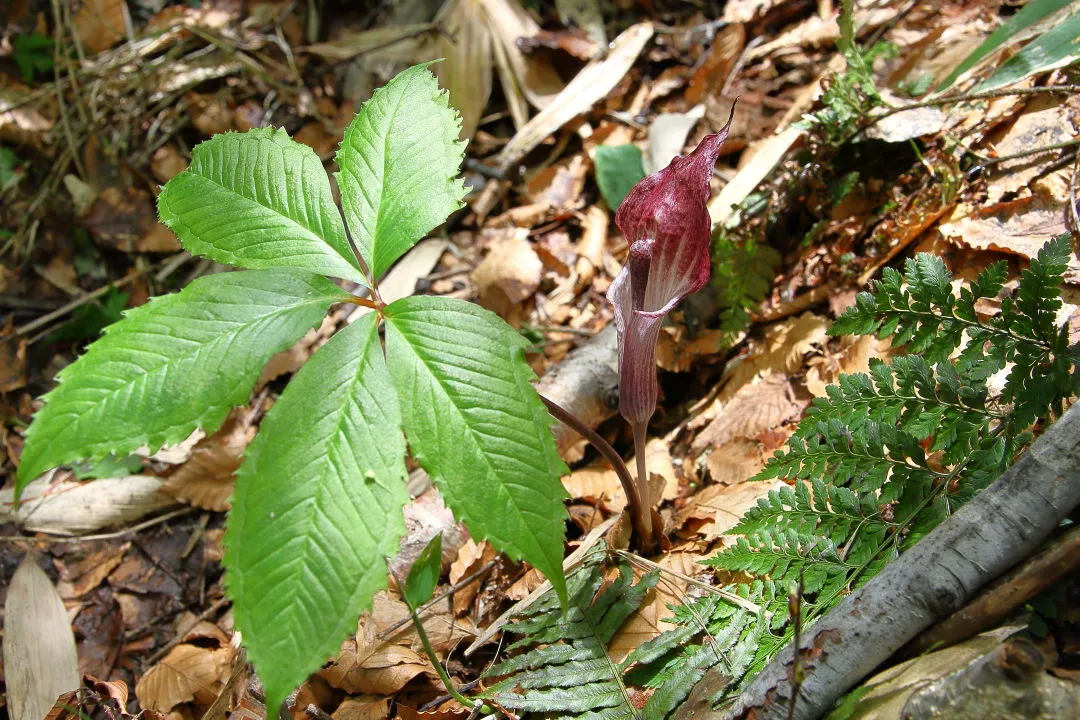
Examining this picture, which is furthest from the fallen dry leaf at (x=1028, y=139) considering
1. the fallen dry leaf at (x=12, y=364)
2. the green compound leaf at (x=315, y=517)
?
the fallen dry leaf at (x=12, y=364)

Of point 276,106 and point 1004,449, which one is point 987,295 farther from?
point 276,106

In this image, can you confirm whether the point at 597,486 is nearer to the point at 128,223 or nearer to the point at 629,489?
the point at 629,489

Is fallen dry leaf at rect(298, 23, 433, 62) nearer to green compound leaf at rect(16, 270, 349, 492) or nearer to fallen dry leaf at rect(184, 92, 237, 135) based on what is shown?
fallen dry leaf at rect(184, 92, 237, 135)

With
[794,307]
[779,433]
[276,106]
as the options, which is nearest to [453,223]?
[276,106]

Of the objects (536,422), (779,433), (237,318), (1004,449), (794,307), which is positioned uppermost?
(237,318)

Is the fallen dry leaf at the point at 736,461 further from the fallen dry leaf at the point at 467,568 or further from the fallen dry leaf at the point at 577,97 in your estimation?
the fallen dry leaf at the point at 577,97

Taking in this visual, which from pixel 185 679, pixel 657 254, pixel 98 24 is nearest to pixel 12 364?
pixel 185 679
